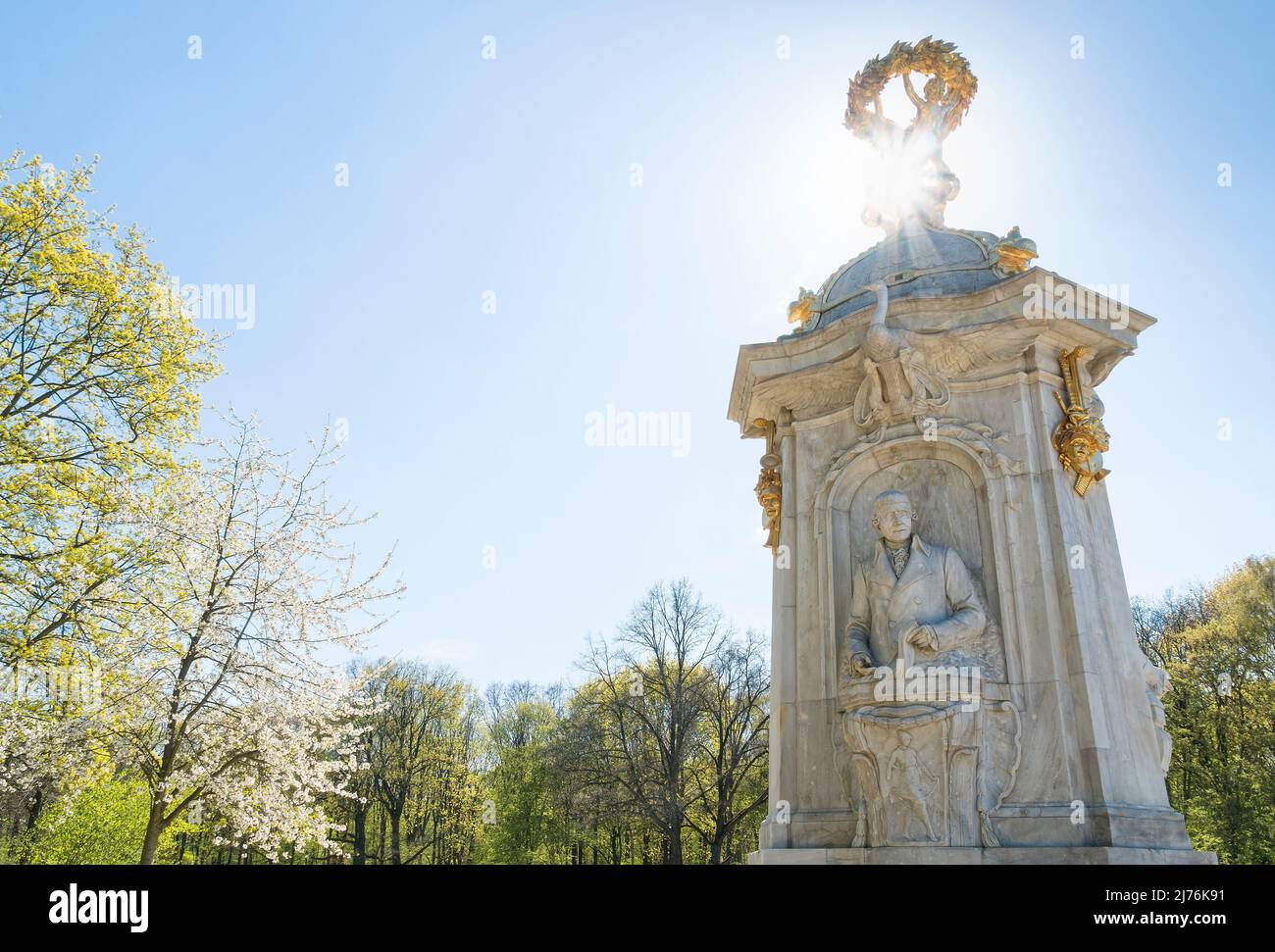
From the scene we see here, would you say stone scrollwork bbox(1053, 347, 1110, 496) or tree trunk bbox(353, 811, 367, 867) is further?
tree trunk bbox(353, 811, 367, 867)

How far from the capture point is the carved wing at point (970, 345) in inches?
261

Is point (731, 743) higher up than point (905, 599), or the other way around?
point (905, 599)

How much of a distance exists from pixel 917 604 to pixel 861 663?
0.60 metres

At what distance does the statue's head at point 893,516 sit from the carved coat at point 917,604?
0.11m

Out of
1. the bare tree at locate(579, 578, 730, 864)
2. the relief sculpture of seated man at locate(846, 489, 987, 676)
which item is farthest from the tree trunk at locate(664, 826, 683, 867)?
the relief sculpture of seated man at locate(846, 489, 987, 676)

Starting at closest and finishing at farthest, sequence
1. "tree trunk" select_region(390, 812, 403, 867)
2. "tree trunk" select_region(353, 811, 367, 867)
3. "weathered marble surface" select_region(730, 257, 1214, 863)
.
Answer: "weathered marble surface" select_region(730, 257, 1214, 863) → "tree trunk" select_region(390, 812, 403, 867) → "tree trunk" select_region(353, 811, 367, 867)

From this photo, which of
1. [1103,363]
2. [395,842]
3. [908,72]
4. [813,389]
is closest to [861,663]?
[813,389]

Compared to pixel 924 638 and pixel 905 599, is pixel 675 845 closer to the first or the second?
pixel 905 599

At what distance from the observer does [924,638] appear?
577 cm

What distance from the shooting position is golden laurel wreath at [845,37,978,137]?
8.76 meters

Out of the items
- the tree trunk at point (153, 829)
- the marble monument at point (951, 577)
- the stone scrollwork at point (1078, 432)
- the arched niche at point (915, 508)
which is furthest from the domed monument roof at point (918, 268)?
the tree trunk at point (153, 829)

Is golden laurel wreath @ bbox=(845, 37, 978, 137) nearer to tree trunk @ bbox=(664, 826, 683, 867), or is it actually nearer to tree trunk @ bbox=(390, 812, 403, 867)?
tree trunk @ bbox=(664, 826, 683, 867)

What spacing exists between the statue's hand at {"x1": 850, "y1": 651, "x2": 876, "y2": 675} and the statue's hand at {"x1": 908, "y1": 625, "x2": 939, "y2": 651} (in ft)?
1.02
